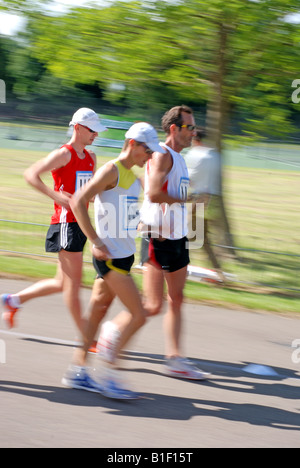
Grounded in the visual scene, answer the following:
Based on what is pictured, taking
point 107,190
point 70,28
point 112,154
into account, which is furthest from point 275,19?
point 112,154

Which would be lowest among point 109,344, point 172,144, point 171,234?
point 109,344

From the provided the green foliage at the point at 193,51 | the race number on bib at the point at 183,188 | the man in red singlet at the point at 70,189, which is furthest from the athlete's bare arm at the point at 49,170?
the green foliage at the point at 193,51

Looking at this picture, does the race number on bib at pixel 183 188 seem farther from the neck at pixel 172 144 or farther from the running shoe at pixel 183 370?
the running shoe at pixel 183 370

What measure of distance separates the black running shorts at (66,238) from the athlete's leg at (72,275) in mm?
48

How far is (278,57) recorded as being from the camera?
9156 mm

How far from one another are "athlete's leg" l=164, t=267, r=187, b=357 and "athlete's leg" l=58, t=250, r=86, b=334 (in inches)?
26.6

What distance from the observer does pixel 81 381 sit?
16.0 feet

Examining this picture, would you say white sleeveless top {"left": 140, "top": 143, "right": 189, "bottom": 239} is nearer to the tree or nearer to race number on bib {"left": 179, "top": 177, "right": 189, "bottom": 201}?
race number on bib {"left": 179, "top": 177, "right": 189, "bottom": 201}

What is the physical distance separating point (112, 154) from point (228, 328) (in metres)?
16.2

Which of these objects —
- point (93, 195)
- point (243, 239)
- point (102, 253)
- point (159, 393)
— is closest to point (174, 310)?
point (159, 393)

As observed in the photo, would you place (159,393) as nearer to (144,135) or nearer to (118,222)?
(118,222)

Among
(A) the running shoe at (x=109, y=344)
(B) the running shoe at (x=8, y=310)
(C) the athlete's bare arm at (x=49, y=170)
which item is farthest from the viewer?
(B) the running shoe at (x=8, y=310)

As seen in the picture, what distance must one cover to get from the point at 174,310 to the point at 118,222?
113 centimetres

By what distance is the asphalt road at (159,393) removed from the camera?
4.20m
